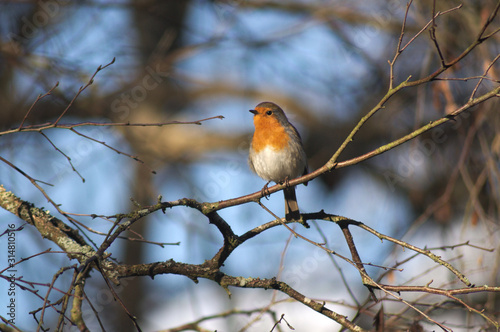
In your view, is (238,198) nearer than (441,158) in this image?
Yes

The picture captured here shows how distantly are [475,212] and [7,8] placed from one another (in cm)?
554

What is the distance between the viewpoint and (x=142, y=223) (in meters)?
11.0

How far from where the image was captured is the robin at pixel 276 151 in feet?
15.0

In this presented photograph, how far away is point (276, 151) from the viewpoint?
4.57 m

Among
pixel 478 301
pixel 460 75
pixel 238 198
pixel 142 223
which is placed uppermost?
pixel 142 223

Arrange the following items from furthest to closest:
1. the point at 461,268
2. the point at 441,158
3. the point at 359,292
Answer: the point at 359,292 < the point at 441,158 < the point at 461,268

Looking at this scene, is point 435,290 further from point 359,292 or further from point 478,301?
point 359,292

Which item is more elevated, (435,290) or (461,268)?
(461,268)

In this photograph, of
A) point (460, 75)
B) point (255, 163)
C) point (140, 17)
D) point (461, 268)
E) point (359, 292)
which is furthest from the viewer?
point (140, 17)

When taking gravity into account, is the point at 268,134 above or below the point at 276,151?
above

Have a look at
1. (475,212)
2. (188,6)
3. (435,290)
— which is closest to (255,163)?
(475,212)

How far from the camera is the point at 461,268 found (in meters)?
3.34

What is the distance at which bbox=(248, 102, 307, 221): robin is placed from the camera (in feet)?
15.0

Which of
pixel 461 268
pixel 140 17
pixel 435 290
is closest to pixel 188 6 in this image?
pixel 140 17
